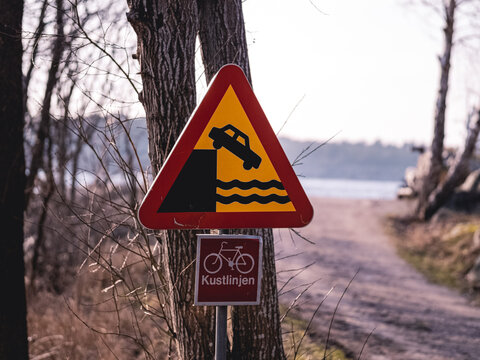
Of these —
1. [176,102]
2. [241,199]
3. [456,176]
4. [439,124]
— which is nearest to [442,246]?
[456,176]

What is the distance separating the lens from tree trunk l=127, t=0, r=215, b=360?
3.15 meters

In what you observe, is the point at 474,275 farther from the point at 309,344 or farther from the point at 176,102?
the point at 176,102

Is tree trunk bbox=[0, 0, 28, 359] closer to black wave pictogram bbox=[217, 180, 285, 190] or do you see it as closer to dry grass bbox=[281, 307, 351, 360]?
dry grass bbox=[281, 307, 351, 360]

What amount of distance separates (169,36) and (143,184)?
1079 millimetres

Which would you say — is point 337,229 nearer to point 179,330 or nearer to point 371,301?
point 371,301

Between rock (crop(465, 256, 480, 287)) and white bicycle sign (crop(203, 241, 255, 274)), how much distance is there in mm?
8061

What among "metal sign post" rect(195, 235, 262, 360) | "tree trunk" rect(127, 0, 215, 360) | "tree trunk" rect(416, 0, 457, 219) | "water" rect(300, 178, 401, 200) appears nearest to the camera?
"metal sign post" rect(195, 235, 262, 360)

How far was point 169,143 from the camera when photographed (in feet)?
10.6

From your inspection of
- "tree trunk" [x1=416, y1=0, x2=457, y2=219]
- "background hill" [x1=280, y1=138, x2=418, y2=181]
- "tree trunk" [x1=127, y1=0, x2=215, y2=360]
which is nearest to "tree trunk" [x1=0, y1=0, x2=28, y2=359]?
"tree trunk" [x1=127, y1=0, x2=215, y2=360]

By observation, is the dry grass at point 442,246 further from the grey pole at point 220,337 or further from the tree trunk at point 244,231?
the grey pole at point 220,337

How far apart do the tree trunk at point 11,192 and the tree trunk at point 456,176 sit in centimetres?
1322

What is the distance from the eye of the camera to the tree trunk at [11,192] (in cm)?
534

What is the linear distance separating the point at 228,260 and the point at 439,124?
15280 millimetres

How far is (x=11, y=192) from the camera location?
5586 mm
